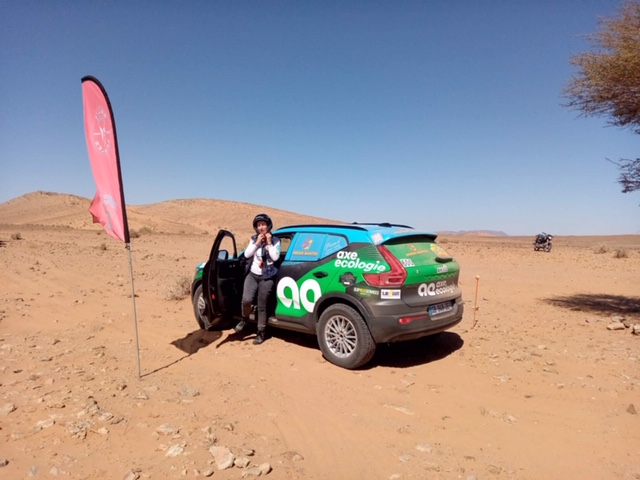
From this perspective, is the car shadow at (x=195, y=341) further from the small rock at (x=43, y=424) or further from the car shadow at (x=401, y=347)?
the small rock at (x=43, y=424)

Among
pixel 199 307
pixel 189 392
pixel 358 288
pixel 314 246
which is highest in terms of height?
pixel 314 246

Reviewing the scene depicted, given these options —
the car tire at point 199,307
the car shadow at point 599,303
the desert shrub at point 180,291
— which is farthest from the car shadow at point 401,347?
the car shadow at point 599,303

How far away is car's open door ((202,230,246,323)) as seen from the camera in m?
5.98

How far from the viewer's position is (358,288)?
519cm

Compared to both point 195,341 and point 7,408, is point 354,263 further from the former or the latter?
point 7,408

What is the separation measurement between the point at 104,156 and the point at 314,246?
9.05 ft

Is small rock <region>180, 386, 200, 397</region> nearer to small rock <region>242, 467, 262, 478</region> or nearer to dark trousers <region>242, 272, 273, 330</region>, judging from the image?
small rock <region>242, 467, 262, 478</region>

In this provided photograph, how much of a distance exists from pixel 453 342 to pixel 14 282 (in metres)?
10.1

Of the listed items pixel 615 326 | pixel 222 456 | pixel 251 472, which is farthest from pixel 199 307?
pixel 615 326

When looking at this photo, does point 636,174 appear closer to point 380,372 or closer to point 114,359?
point 380,372

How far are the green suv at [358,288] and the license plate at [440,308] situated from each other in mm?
12

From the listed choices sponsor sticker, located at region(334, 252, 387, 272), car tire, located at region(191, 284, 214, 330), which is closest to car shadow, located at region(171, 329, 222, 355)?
car tire, located at region(191, 284, 214, 330)

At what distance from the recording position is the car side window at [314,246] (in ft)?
18.6

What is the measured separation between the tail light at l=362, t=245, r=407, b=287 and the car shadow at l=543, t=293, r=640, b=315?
6.13 metres
